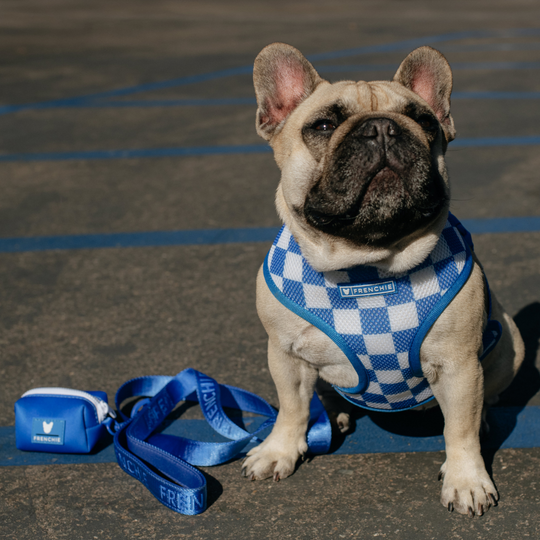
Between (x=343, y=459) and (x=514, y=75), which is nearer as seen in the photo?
(x=343, y=459)

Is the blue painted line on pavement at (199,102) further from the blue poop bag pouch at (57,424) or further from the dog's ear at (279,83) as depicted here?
the blue poop bag pouch at (57,424)

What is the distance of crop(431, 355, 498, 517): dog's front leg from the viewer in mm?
2377

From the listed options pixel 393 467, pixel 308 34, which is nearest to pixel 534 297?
pixel 393 467

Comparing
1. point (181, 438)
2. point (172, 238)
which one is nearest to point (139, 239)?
point (172, 238)

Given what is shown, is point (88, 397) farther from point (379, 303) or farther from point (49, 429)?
point (379, 303)

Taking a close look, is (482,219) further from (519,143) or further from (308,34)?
(308,34)

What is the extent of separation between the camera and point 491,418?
9.66 feet

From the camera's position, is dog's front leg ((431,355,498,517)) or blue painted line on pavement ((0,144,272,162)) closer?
dog's front leg ((431,355,498,517))

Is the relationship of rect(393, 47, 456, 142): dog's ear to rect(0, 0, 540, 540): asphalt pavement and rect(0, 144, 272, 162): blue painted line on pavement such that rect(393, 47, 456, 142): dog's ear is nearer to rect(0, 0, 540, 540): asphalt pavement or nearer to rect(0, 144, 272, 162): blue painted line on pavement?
rect(0, 0, 540, 540): asphalt pavement

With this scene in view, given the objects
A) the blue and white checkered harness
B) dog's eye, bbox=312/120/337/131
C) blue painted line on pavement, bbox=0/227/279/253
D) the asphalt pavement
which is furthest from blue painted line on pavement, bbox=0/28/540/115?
the blue and white checkered harness

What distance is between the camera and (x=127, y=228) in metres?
5.12

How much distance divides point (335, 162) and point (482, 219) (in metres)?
3.23

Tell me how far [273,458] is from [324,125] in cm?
134

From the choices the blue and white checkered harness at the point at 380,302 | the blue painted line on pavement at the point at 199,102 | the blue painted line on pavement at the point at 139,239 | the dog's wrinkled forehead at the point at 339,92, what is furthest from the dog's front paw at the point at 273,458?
the blue painted line on pavement at the point at 199,102
